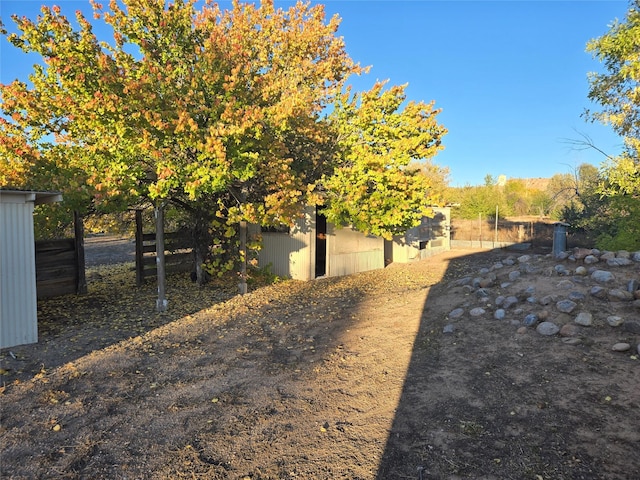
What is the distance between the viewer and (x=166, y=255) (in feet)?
37.9

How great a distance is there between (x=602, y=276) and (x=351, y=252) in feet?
25.5

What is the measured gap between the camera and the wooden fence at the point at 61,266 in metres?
9.06

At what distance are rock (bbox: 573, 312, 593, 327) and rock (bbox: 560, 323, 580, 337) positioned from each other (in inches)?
4.1

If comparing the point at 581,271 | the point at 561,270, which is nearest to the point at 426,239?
the point at 561,270

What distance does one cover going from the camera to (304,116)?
978 cm

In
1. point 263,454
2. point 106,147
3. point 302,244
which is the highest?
point 106,147

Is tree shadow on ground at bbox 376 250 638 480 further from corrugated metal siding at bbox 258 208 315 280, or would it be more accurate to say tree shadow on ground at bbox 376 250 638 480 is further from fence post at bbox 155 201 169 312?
corrugated metal siding at bbox 258 208 315 280

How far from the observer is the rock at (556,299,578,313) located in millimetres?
5719

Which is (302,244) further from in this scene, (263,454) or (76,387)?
(263,454)

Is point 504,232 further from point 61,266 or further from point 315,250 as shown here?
point 61,266

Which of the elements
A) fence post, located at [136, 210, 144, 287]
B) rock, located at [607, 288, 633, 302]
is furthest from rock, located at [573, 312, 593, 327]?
fence post, located at [136, 210, 144, 287]

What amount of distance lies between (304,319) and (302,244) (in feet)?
14.4

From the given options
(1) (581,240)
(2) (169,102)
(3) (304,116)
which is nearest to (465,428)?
(2) (169,102)

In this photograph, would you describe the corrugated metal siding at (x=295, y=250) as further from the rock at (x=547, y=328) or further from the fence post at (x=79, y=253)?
the rock at (x=547, y=328)
